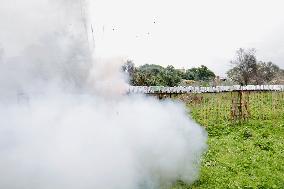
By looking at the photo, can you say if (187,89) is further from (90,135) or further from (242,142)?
(90,135)

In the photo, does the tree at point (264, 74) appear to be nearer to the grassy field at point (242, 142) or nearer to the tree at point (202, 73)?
the tree at point (202, 73)

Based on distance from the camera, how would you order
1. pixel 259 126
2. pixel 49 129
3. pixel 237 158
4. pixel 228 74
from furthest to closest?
pixel 228 74
pixel 259 126
pixel 237 158
pixel 49 129

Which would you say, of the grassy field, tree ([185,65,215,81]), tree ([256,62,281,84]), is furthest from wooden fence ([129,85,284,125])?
tree ([185,65,215,81])

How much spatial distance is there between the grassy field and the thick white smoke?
2.69 feet

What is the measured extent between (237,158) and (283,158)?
4.60 ft

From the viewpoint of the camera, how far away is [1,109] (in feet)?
33.3

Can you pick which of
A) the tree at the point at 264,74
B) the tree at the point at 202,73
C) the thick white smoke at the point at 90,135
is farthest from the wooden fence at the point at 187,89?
the tree at the point at 202,73

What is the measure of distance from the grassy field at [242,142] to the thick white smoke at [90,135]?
819 mm

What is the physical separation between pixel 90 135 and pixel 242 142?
7635 millimetres

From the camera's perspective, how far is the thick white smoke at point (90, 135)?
9148 millimetres

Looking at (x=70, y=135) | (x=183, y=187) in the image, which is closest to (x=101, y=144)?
(x=70, y=135)

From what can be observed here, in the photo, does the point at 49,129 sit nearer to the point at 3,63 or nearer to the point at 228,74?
the point at 3,63

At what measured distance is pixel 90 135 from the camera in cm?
1024

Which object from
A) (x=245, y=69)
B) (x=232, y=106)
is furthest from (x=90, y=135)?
(x=245, y=69)
